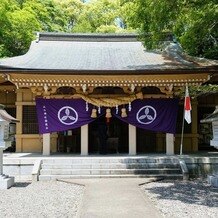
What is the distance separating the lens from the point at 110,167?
12.5 meters

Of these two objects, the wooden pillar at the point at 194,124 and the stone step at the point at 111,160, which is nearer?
the stone step at the point at 111,160

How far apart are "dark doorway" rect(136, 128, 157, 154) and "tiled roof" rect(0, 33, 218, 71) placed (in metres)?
3.31

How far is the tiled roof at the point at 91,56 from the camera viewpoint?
47.0 ft

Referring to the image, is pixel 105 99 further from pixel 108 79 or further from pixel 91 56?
pixel 91 56

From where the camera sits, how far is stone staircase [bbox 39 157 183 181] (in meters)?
12.1

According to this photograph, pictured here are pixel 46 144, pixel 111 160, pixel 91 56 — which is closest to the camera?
Answer: pixel 111 160

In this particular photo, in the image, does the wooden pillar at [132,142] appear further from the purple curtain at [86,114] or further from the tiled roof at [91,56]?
the tiled roof at [91,56]

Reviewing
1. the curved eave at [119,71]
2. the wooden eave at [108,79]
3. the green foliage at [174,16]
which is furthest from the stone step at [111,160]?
the green foliage at [174,16]

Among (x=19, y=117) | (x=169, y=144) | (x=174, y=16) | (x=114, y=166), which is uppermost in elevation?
(x=174, y=16)

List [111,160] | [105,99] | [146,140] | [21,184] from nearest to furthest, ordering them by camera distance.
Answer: [21,184]
[111,160]
[105,99]
[146,140]

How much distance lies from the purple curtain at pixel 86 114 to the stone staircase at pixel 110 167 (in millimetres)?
1822

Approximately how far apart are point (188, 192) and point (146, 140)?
706 cm

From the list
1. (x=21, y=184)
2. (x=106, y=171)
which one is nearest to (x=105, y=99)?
(x=106, y=171)

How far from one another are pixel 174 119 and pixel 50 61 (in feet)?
19.2
